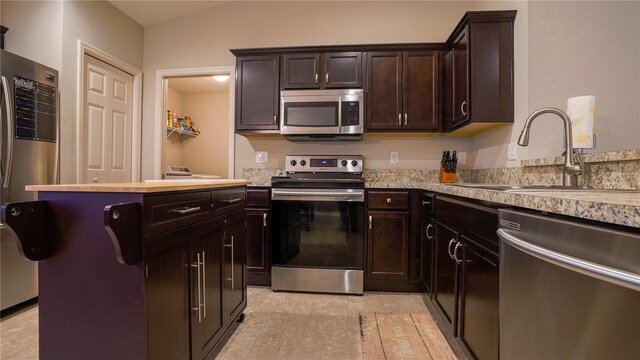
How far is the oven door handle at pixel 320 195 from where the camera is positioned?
238 cm

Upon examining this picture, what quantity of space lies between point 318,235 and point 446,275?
3.52 feet

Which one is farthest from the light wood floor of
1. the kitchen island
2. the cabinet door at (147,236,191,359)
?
the kitchen island

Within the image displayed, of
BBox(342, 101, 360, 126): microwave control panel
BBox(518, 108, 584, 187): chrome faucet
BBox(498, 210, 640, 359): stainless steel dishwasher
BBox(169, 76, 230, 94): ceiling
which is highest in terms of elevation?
BBox(169, 76, 230, 94): ceiling

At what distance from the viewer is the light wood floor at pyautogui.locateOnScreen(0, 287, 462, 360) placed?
163 centimetres

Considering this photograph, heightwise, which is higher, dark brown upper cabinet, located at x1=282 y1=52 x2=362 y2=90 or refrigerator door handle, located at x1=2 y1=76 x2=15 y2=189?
dark brown upper cabinet, located at x1=282 y1=52 x2=362 y2=90

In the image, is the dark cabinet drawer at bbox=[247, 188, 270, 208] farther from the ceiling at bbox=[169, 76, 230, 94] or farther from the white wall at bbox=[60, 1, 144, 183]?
the ceiling at bbox=[169, 76, 230, 94]

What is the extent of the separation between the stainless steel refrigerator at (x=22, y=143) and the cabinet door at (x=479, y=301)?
9.27ft

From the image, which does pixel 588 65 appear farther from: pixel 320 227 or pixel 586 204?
pixel 320 227

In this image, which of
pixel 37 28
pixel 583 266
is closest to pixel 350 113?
pixel 583 266

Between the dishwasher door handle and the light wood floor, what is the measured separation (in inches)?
46.7

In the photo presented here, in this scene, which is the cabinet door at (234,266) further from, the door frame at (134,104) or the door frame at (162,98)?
the door frame at (134,104)

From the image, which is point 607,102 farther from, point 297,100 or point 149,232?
point 149,232

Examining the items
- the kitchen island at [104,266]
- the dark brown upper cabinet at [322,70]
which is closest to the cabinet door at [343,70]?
the dark brown upper cabinet at [322,70]

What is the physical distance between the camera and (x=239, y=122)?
9.16ft
